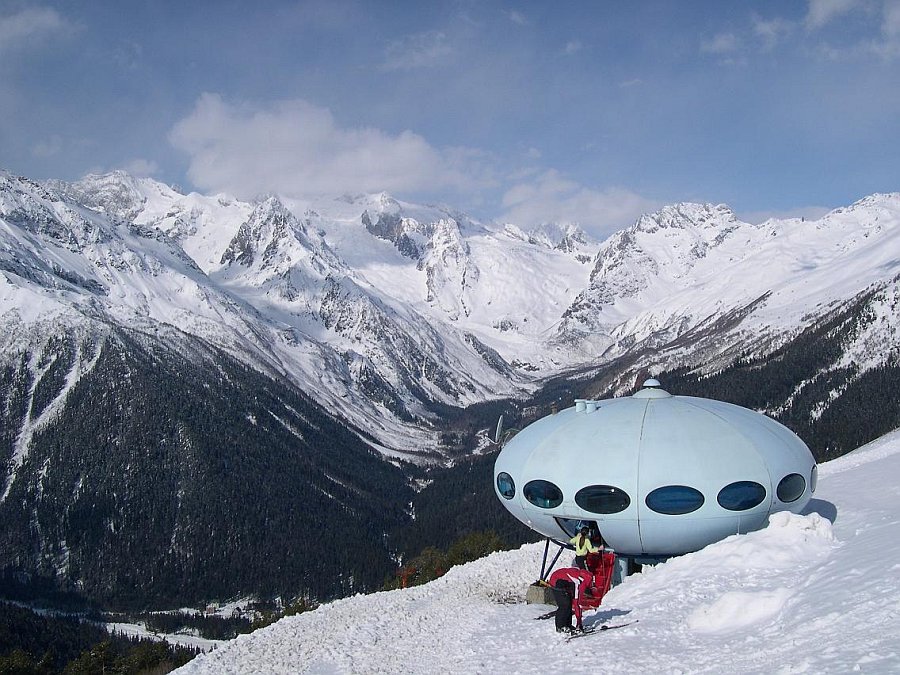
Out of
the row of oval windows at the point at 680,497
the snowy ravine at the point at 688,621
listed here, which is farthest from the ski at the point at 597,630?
the row of oval windows at the point at 680,497

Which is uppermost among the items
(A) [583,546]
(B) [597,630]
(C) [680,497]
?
(C) [680,497]

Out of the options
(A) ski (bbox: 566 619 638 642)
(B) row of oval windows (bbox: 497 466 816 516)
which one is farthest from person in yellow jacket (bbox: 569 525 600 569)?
(B) row of oval windows (bbox: 497 466 816 516)

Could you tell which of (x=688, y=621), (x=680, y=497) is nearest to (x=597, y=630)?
(x=688, y=621)

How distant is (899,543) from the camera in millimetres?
22422

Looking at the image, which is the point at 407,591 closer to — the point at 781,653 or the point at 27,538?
the point at 781,653

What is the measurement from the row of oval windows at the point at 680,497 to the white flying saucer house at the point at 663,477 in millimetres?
44

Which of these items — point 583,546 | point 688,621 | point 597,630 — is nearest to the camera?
point 688,621

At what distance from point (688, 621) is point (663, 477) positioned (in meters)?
9.05

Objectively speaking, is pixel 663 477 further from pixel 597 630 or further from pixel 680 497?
pixel 597 630

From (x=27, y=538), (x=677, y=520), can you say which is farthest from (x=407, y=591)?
(x=27, y=538)

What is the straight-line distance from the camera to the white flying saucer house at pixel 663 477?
98.3 feet

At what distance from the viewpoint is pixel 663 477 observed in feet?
98.4

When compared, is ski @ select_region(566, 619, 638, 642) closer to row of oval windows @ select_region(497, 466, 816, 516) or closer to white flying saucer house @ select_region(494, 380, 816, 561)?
white flying saucer house @ select_region(494, 380, 816, 561)

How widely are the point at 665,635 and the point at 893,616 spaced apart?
6597 millimetres
